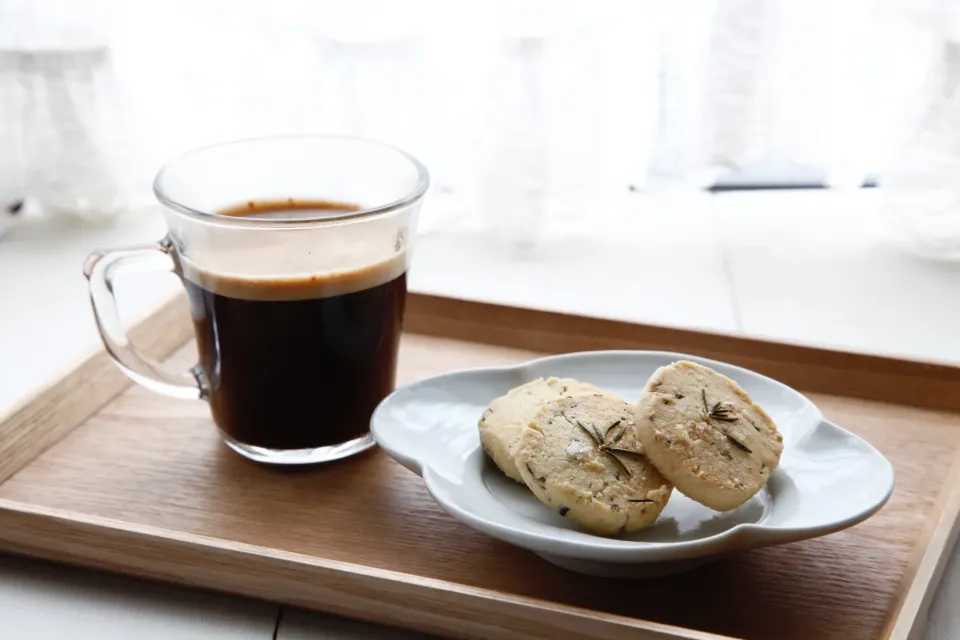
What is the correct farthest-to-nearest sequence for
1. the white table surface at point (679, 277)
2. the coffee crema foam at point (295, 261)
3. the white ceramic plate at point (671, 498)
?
the white table surface at point (679, 277) → the coffee crema foam at point (295, 261) → the white ceramic plate at point (671, 498)

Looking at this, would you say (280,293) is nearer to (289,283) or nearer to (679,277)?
(289,283)

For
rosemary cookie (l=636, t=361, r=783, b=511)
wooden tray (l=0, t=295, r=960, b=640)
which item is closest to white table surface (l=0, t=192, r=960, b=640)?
wooden tray (l=0, t=295, r=960, b=640)

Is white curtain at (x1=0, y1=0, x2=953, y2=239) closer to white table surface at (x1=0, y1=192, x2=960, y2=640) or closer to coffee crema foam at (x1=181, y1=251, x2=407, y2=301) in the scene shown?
white table surface at (x1=0, y1=192, x2=960, y2=640)

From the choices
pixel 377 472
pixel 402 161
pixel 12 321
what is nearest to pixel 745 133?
pixel 402 161

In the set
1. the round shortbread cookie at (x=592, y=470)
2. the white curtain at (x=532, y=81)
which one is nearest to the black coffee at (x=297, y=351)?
the round shortbread cookie at (x=592, y=470)

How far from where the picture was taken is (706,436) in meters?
0.57

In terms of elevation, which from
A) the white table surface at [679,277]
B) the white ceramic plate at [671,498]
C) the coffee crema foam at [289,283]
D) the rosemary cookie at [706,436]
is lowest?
the white table surface at [679,277]

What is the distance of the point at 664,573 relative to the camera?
56 cm

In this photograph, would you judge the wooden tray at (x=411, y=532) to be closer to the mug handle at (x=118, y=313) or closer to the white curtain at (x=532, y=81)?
the mug handle at (x=118, y=313)

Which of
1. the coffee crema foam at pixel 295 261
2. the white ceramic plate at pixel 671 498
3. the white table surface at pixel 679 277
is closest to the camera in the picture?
the white ceramic plate at pixel 671 498

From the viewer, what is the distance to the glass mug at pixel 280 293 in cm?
64

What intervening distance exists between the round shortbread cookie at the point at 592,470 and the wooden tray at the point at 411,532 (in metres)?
0.04

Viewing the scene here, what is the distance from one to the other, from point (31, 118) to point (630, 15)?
2.22ft

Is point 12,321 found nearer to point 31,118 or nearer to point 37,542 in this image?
point 31,118
